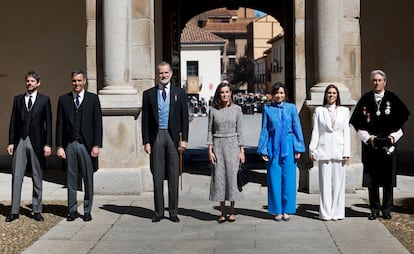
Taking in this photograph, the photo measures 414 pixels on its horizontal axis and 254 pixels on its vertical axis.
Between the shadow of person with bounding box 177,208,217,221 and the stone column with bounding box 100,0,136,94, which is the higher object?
the stone column with bounding box 100,0,136,94

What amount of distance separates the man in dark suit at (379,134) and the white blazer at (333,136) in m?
0.25

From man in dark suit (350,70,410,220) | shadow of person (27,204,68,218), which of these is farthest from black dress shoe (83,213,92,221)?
man in dark suit (350,70,410,220)

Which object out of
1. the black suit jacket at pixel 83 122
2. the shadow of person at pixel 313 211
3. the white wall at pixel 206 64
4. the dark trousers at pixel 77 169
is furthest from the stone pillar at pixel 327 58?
the white wall at pixel 206 64

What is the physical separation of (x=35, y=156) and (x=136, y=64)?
108 inches

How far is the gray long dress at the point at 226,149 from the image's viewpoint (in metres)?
8.30

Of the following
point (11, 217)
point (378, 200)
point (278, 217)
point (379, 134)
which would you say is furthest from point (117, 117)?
point (378, 200)

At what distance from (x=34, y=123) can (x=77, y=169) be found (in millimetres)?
770

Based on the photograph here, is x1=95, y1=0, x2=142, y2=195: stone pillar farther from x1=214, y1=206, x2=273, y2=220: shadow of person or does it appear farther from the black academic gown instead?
the black academic gown

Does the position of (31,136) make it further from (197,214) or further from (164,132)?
(197,214)

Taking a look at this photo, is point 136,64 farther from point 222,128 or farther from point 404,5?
point 404,5

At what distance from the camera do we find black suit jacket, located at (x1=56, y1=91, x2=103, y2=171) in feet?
28.2

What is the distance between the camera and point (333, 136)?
28.0 ft

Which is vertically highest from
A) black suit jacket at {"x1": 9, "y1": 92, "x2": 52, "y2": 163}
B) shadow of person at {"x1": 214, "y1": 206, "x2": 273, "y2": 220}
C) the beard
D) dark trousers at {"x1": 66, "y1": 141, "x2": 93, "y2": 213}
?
the beard

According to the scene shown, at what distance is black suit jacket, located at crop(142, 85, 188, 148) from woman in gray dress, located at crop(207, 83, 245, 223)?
0.43 m
